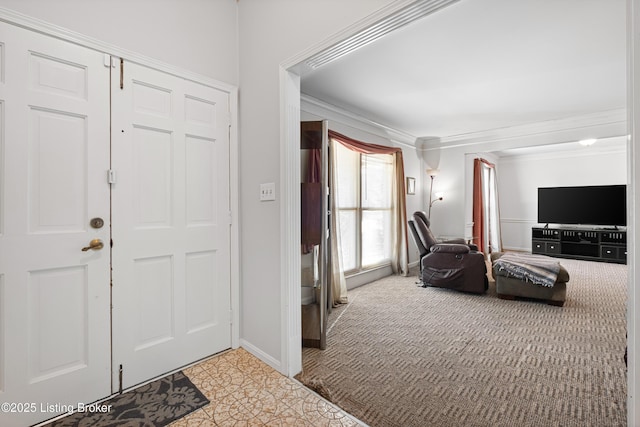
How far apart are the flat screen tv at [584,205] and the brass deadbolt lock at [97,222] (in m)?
8.01

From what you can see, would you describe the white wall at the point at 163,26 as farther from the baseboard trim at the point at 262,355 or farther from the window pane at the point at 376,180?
the window pane at the point at 376,180

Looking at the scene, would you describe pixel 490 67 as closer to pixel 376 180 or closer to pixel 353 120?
pixel 353 120

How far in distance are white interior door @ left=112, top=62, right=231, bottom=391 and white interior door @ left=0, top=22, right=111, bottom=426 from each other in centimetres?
9

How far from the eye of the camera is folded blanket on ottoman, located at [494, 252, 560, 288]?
10.9 ft

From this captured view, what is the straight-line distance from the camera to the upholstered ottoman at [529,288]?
3.38 m

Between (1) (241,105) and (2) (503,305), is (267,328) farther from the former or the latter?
(2) (503,305)

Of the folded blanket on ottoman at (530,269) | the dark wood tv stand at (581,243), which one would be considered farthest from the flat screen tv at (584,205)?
the folded blanket on ottoman at (530,269)

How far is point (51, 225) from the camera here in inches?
63.1

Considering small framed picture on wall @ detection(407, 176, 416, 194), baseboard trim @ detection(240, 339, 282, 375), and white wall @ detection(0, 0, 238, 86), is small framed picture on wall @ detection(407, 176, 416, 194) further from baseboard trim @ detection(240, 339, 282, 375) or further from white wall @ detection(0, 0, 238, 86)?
baseboard trim @ detection(240, 339, 282, 375)

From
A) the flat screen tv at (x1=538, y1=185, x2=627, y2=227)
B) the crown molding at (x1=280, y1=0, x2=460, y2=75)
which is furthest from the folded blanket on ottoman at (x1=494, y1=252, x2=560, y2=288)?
the flat screen tv at (x1=538, y1=185, x2=627, y2=227)

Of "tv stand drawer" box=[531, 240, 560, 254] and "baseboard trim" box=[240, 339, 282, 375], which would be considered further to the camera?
"tv stand drawer" box=[531, 240, 560, 254]

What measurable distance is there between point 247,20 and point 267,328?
2296 millimetres

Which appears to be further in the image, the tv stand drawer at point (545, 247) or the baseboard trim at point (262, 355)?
the tv stand drawer at point (545, 247)

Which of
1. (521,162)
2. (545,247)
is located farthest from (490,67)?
(521,162)
